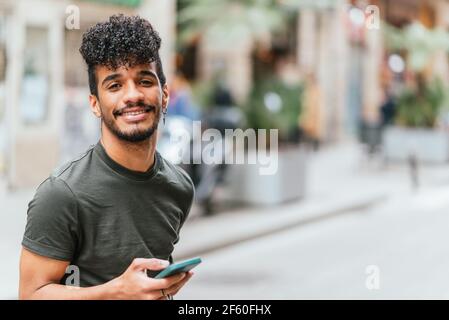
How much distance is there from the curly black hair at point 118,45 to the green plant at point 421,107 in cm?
1926

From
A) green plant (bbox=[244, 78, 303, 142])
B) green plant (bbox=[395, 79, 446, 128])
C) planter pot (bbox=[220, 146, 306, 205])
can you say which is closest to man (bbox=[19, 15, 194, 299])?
planter pot (bbox=[220, 146, 306, 205])

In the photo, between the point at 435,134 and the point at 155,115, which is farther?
the point at 435,134

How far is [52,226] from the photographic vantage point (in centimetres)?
214

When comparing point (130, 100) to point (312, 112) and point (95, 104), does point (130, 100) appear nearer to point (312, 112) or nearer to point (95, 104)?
point (95, 104)

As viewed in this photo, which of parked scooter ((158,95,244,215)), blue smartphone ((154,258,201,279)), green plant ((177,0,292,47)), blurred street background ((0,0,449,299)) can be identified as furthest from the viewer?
green plant ((177,0,292,47))

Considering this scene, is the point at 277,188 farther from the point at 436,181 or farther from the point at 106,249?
the point at 106,249

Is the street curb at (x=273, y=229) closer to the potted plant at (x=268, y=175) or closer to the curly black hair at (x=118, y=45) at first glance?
the potted plant at (x=268, y=175)

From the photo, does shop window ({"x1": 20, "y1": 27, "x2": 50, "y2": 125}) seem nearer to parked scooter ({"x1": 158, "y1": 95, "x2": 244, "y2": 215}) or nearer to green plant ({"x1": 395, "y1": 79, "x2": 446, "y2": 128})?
parked scooter ({"x1": 158, "y1": 95, "x2": 244, "y2": 215})

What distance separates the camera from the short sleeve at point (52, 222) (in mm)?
2131

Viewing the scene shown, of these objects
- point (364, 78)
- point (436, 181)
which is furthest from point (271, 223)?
point (364, 78)

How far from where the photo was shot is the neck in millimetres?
2258

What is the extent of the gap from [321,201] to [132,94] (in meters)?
11.9

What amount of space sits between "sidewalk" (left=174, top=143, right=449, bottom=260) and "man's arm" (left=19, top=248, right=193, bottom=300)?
691 centimetres
